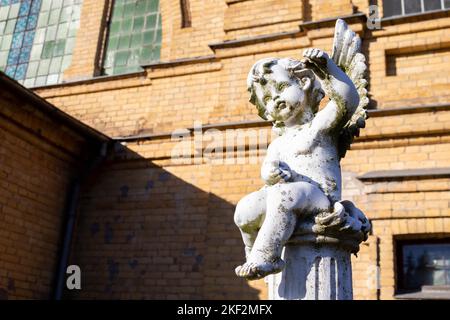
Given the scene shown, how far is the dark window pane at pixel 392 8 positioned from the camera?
7.54 m

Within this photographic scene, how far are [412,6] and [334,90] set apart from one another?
5.70m

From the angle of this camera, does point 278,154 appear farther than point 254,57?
No

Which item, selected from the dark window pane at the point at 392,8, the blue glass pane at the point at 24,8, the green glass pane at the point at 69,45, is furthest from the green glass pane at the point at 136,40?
the dark window pane at the point at 392,8

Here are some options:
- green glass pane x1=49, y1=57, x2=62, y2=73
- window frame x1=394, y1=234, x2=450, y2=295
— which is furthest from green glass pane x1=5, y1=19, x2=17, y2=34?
window frame x1=394, y1=234, x2=450, y2=295

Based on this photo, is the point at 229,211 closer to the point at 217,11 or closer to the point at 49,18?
the point at 217,11

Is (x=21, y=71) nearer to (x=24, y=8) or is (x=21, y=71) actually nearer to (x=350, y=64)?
(x=24, y=8)

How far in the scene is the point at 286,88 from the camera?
9.15ft

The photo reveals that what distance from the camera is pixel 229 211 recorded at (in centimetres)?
689

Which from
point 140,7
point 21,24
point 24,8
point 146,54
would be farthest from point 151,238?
point 24,8

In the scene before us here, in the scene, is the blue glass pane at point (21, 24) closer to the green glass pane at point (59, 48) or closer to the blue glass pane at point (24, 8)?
the blue glass pane at point (24, 8)

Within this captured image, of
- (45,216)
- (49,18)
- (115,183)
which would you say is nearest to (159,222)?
(115,183)

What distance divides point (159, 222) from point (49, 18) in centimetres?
534

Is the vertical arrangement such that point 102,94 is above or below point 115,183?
above

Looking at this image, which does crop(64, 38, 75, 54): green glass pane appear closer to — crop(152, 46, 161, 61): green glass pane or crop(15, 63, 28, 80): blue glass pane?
crop(15, 63, 28, 80): blue glass pane
